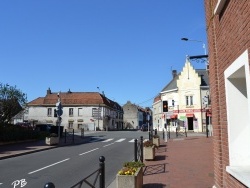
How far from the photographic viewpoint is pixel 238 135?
5.56m

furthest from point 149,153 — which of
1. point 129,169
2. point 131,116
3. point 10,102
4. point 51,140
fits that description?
point 131,116

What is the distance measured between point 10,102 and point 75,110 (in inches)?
1668

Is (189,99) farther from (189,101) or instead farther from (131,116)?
(131,116)

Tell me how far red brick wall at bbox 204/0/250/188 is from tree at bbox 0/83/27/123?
31.2m

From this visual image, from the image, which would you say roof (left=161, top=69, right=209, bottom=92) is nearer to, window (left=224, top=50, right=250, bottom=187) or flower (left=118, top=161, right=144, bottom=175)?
flower (left=118, top=161, right=144, bottom=175)

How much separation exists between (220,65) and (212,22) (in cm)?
106

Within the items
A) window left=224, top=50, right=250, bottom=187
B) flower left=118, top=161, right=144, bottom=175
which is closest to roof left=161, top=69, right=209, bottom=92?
flower left=118, top=161, right=144, bottom=175

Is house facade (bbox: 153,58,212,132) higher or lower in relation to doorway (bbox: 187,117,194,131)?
higher

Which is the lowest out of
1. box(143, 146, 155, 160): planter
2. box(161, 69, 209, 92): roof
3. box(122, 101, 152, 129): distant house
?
box(143, 146, 155, 160): planter

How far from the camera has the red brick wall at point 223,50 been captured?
15.6 ft

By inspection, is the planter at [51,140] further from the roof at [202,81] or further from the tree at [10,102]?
the roof at [202,81]

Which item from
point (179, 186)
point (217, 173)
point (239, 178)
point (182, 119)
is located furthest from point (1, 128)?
point (182, 119)

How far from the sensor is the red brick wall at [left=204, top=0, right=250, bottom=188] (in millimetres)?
4766

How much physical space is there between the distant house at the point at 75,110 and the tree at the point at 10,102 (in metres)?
38.0
